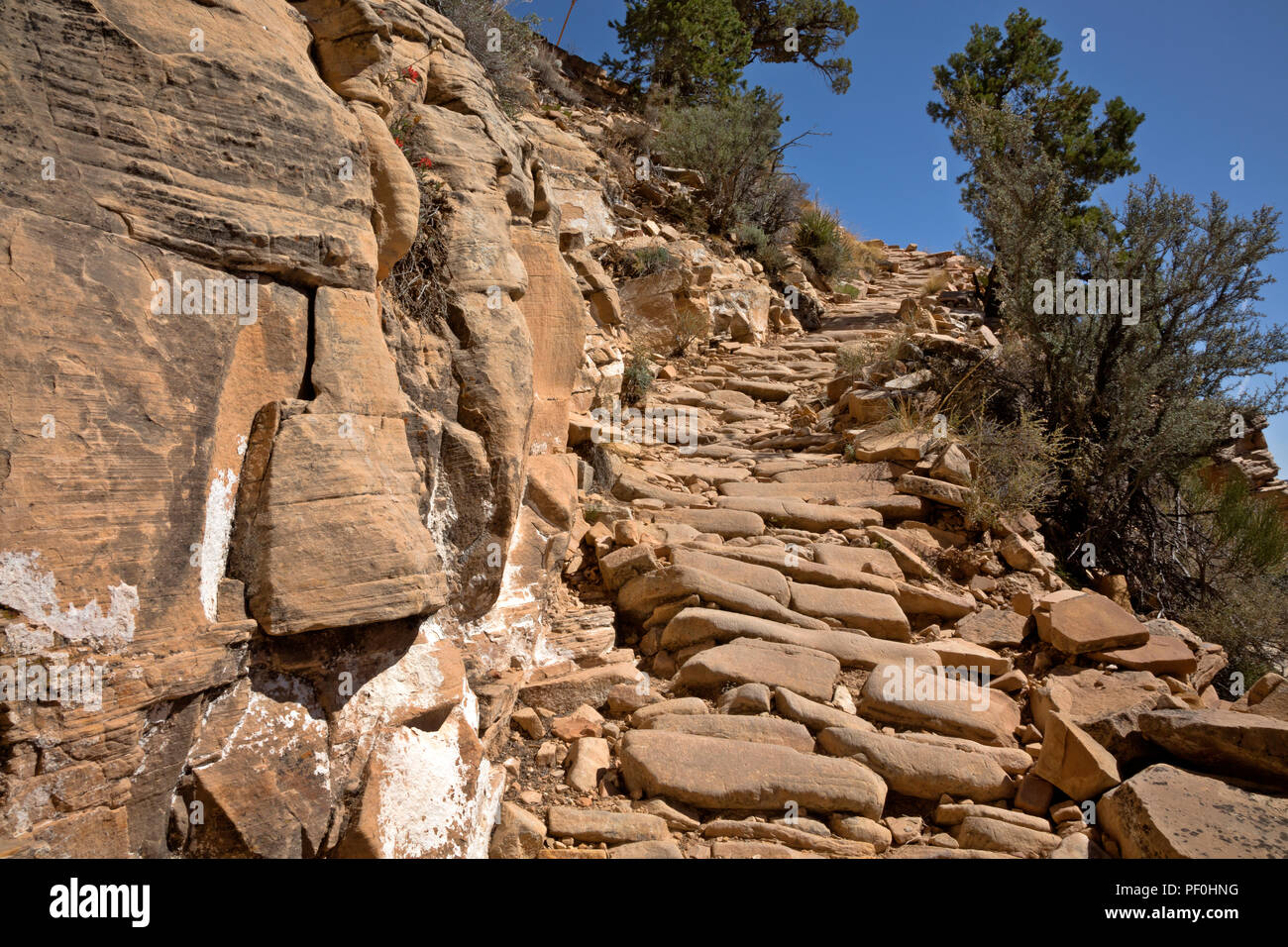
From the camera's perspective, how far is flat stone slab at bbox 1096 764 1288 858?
112 inches

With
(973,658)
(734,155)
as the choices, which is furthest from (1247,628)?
(734,155)

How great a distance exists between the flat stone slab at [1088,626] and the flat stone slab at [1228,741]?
1.04 m

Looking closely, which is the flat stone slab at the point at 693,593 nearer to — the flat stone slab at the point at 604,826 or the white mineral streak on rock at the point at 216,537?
the flat stone slab at the point at 604,826

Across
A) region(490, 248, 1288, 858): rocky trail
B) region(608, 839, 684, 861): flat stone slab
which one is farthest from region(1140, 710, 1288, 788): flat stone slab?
region(608, 839, 684, 861): flat stone slab

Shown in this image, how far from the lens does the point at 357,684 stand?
2.88 meters

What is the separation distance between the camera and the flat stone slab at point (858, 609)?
486 cm

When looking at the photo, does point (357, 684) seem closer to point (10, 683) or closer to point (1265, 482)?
point (10, 683)

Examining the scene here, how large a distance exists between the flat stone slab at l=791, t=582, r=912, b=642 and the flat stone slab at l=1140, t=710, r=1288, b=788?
Answer: 1522 mm

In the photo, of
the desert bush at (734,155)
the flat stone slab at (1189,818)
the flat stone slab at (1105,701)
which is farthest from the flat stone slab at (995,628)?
the desert bush at (734,155)

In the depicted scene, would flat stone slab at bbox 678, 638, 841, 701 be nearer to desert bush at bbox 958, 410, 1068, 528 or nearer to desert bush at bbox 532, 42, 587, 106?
desert bush at bbox 958, 410, 1068, 528

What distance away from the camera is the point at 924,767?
11.8ft
